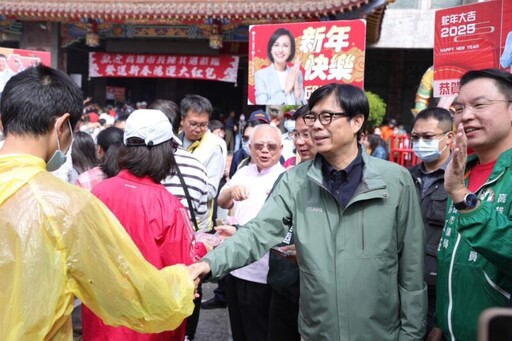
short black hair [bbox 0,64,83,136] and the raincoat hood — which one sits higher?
short black hair [bbox 0,64,83,136]

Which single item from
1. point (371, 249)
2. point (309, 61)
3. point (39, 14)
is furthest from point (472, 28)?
point (39, 14)

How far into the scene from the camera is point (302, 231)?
2061 millimetres

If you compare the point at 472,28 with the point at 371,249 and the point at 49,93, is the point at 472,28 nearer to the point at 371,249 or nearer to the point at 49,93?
the point at 371,249

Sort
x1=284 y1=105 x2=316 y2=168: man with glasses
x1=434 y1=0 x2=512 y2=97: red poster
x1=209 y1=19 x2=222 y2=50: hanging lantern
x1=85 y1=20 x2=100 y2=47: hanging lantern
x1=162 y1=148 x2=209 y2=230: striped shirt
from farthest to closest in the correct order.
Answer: x1=85 y1=20 x2=100 y2=47: hanging lantern
x1=209 y1=19 x2=222 y2=50: hanging lantern
x1=434 y1=0 x2=512 y2=97: red poster
x1=284 y1=105 x2=316 y2=168: man with glasses
x1=162 y1=148 x2=209 y2=230: striped shirt

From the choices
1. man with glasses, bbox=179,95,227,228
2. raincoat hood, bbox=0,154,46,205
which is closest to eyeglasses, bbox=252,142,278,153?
man with glasses, bbox=179,95,227,228

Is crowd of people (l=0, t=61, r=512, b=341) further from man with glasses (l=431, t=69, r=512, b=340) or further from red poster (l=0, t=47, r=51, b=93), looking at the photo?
red poster (l=0, t=47, r=51, b=93)

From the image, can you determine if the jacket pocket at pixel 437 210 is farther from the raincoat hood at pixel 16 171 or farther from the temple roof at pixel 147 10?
the temple roof at pixel 147 10

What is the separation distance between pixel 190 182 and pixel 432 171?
1.39 meters

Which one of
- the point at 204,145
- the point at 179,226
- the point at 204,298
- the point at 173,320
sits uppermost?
the point at 204,145

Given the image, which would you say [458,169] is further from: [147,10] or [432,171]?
[147,10]

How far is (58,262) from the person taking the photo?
4.28ft

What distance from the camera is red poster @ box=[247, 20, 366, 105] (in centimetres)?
486

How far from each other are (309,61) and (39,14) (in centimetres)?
884

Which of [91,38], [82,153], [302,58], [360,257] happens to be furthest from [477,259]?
[91,38]
